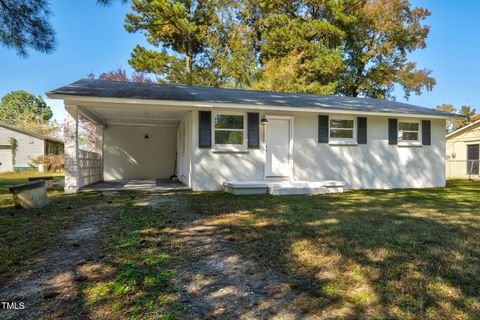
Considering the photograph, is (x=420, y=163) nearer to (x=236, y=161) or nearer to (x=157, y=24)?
(x=236, y=161)

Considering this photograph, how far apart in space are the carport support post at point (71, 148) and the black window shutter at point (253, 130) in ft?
15.4

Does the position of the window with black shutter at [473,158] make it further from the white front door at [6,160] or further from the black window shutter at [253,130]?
the white front door at [6,160]

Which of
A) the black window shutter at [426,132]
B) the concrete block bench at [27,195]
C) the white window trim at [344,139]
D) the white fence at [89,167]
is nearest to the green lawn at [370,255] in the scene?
the concrete block bench at [27,195]

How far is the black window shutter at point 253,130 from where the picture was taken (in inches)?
366

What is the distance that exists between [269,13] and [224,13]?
322 cm

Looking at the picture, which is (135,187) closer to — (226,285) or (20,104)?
(226,285)

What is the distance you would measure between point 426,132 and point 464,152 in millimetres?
10089

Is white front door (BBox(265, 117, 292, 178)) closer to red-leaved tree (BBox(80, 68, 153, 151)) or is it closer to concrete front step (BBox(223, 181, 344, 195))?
concrete front step (BBox(223, 181, 344, 195))

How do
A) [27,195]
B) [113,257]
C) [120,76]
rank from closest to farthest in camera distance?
[113,257] → [27,195] → [120,76]

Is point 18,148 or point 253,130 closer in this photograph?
point 253,130

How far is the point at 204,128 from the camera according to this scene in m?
8.91

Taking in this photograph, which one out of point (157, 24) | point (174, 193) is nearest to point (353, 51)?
point (157, 24)

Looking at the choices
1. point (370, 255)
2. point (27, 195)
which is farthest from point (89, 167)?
point (370, 255)

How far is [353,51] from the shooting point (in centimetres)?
2280
